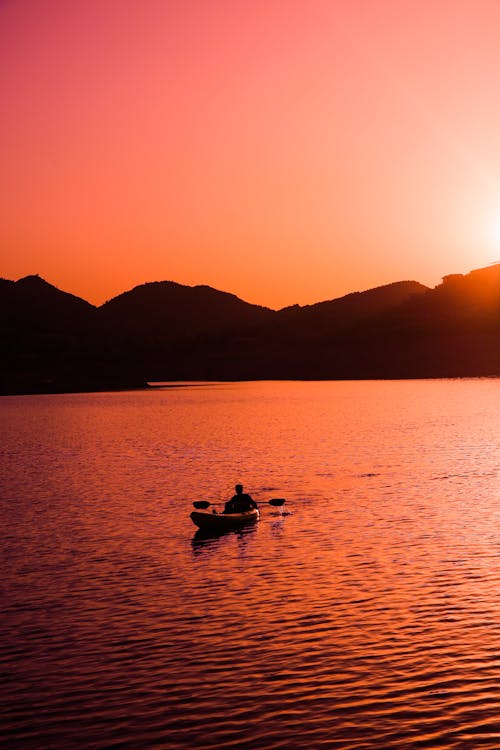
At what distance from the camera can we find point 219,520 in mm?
59969

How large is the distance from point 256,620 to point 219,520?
2296 centimetres

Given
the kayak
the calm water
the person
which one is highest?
the person

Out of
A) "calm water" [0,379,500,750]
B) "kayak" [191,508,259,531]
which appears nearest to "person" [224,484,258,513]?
"kayak" [191,508,259,531]

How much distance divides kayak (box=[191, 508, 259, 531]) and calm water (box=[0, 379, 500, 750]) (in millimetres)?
1394

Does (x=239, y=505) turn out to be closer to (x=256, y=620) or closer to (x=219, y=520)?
(x=219, y=520)

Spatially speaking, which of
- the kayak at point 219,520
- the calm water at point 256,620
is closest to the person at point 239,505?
the kayak at point 219,520

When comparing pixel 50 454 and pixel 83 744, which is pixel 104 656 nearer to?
pixel 83 744

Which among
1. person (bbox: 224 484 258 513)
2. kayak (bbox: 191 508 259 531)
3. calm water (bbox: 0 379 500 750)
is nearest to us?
calm water (bbox: 0 379 500 750)

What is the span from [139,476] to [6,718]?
2811 inches

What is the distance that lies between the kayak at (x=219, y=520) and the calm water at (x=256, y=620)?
139 centimetres

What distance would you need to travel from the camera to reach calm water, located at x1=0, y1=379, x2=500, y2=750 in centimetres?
2631

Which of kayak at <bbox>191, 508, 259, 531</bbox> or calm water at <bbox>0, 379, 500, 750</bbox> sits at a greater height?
kayak at <bbox>191, 508, 259, 531</bbox>

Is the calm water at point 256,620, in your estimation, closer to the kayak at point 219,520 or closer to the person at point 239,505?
the kayak at point 219,520

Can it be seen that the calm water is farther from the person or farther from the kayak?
the person
